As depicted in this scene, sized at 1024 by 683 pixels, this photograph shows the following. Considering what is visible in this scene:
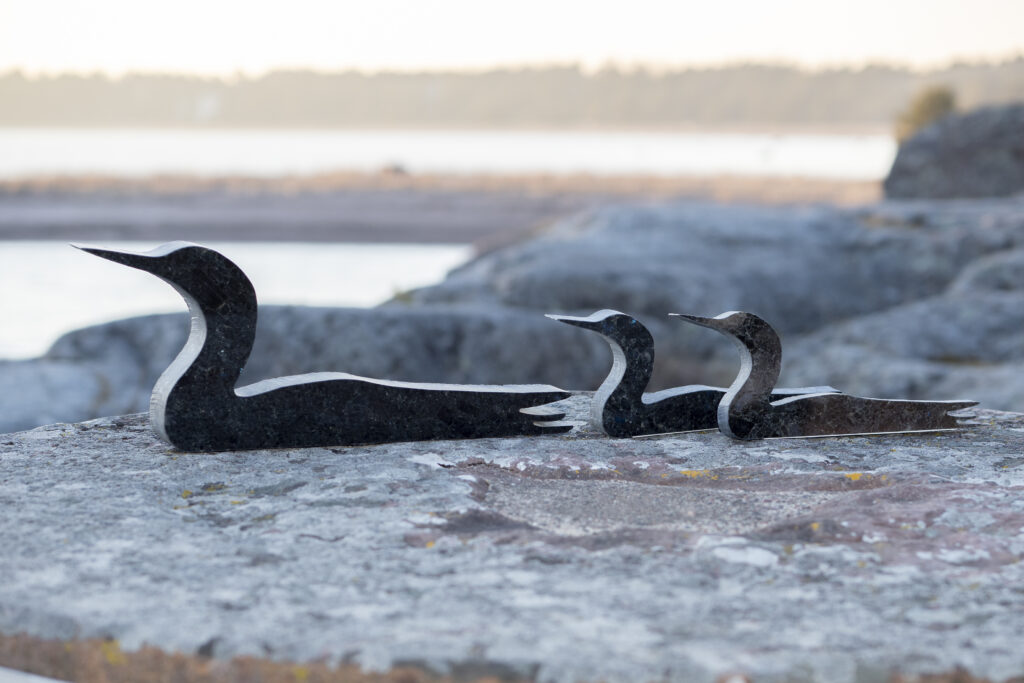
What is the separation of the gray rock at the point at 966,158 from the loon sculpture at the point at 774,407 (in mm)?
10790

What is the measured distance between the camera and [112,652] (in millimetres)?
1833

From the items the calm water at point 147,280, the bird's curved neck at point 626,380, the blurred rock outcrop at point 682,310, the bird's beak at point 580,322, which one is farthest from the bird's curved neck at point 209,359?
the calm water at point 147,280

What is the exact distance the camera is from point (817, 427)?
A: 10.5 ft

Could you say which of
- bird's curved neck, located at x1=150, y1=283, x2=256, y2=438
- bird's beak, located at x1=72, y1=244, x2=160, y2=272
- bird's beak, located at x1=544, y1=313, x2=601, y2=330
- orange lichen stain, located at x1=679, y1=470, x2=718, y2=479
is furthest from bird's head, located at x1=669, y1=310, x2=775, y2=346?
bird's beak, located at x1=72, y1=244, x2=160, y2=272

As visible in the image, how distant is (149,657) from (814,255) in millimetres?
6625

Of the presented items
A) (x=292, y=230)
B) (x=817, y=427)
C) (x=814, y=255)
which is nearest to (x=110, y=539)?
(x=817, y=427)

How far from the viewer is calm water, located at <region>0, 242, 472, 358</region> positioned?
32.7 ft

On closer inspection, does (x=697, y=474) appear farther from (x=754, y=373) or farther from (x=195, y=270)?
(x=195, y=270)

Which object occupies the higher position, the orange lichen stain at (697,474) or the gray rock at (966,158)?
the gray rock at (966,158)

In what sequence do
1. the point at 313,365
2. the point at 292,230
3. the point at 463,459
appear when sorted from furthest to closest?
the point at 292,230
the point at 313,365
the point at 463,459

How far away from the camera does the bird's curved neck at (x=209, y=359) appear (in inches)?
110

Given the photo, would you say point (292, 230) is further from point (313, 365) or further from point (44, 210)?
point (313, 365)

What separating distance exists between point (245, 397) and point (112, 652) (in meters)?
1.08

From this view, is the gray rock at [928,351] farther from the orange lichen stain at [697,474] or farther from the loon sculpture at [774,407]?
the orange lichen stain at [697,474]
